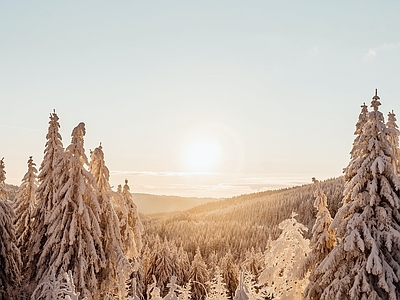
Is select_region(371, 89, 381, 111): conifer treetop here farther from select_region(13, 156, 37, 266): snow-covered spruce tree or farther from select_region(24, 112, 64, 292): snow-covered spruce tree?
select_region(13, 156, 37, 266): snow-covered spruce tree

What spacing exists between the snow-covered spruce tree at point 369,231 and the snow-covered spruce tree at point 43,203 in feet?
39.8

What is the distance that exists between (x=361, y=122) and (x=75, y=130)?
12.6 meters

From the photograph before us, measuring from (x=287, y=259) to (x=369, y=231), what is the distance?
5.18 metres

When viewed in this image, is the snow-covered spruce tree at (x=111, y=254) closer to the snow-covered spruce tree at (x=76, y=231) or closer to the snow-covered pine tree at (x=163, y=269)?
the snow-covered spruce tree at (x=76, y=231)

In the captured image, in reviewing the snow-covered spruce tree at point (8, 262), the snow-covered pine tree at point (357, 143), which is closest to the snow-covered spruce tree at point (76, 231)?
the snow-covered spruce tree at point (8, 262)

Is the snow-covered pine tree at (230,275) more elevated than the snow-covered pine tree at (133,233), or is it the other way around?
the snow-covered pine tree at (133,233)

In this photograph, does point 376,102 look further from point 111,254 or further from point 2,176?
point 2,176

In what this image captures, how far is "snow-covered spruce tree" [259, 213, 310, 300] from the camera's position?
1833cm

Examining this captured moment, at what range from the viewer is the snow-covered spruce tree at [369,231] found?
14.0 meters

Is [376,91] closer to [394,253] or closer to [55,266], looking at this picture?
[394,253]

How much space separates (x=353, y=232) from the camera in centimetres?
1455

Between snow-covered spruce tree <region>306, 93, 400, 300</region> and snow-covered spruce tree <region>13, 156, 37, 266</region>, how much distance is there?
1544cm

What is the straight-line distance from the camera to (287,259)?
18766mm

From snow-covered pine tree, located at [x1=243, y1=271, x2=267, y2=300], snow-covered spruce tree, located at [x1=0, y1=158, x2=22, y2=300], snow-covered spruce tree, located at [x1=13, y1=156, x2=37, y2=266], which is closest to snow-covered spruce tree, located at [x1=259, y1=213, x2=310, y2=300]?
snow-covered pine tree, located at [x1=243, y1=271, x2=267, y2=300]
